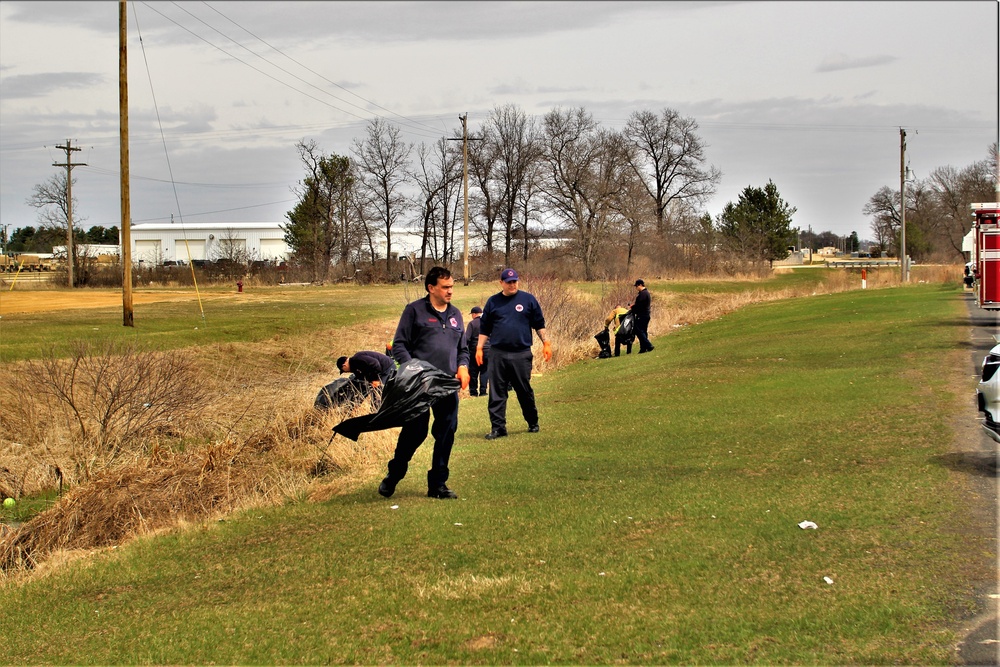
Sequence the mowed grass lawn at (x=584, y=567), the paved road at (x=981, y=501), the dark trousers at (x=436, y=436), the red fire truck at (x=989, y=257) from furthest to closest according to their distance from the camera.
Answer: the red fire truck at (x=989, y=257) < the dark trousers at (x=436, y=436) < the mowed grass lawn at (x=584, y=567) < the paved road at (x=981, y=501)

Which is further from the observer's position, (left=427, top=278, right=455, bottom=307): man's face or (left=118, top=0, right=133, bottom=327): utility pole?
(left=118, top=0, right=133, bottom=327): utility pole

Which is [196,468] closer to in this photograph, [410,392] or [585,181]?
[410,392]

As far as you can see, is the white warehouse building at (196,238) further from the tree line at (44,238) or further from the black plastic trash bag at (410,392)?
the black plastic trash bag at (410,392)

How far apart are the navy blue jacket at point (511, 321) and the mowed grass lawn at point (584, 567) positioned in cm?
128

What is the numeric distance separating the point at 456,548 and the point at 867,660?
3.08 m

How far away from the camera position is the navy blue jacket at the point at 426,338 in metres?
8.74

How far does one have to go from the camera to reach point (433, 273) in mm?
8852

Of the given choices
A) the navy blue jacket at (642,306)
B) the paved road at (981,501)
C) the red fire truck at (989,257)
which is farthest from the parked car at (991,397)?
the navy blue jacket at (642,306)

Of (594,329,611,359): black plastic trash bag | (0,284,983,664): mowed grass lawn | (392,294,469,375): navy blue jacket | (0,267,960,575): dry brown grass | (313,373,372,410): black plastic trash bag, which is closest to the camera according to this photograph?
(0,284,983,664): mowed grass lawn

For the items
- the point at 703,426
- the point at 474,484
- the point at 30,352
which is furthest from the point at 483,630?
the point at 30,352

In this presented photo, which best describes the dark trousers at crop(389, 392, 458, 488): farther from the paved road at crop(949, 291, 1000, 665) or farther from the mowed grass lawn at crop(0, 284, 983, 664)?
the paved road at crop(949, 291, 1000, 665)

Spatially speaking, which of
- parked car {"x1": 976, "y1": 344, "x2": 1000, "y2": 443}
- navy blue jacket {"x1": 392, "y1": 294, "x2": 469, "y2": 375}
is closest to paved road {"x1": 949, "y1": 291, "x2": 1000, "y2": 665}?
parked car {"x1": 976, "y1": 344, "x2": 1000, "y2": 443}

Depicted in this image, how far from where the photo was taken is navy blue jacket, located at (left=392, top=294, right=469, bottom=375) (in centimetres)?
874

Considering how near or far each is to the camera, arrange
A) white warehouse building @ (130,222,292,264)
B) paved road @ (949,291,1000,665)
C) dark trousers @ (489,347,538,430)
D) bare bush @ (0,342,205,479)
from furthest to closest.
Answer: white warehouse building @ (130,222,292,264), bare bush @ (0,342,205,479), dark trousers @ (489,347,538,430), paved road @ (949,291,1000,665)
